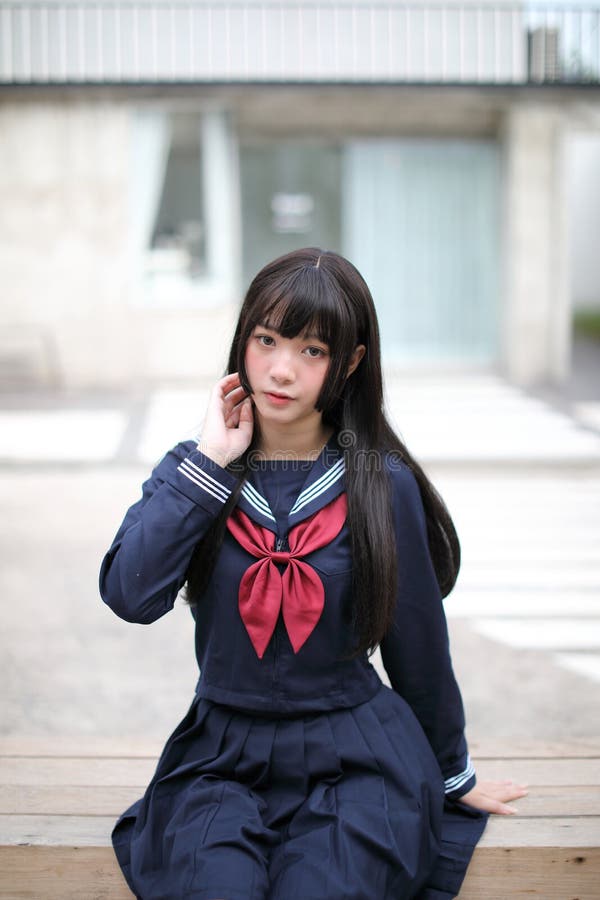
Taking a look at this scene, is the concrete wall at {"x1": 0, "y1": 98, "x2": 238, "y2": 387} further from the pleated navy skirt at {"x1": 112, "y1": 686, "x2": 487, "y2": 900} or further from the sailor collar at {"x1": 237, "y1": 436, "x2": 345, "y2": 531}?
the pleated navy skirt at {"x1": 112, "y1": 686, "x2": 487, "y2": 900}

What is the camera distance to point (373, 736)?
1.80 metres

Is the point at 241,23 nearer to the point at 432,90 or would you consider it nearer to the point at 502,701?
the point at 432,90

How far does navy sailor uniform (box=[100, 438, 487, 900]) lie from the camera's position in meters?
1.65

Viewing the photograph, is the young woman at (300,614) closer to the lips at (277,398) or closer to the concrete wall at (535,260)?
the lips at (277,398)

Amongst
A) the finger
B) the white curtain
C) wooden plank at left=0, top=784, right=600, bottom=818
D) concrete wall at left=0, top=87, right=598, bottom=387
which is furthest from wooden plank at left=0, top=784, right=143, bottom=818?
the white curtain

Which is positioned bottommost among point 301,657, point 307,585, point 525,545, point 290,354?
point 525,545

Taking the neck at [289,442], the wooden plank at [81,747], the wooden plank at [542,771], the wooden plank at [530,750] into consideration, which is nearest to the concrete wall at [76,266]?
the wooden plank at [81,747]

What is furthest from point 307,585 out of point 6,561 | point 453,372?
point 453,372

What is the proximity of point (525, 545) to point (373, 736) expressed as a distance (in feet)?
12.7

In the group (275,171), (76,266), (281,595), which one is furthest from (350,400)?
(275,171)

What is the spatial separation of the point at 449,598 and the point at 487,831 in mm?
2714

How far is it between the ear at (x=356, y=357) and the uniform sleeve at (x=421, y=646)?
21 cm

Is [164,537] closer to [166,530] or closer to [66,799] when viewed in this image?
[166,530]

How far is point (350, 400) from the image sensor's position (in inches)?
76.2
